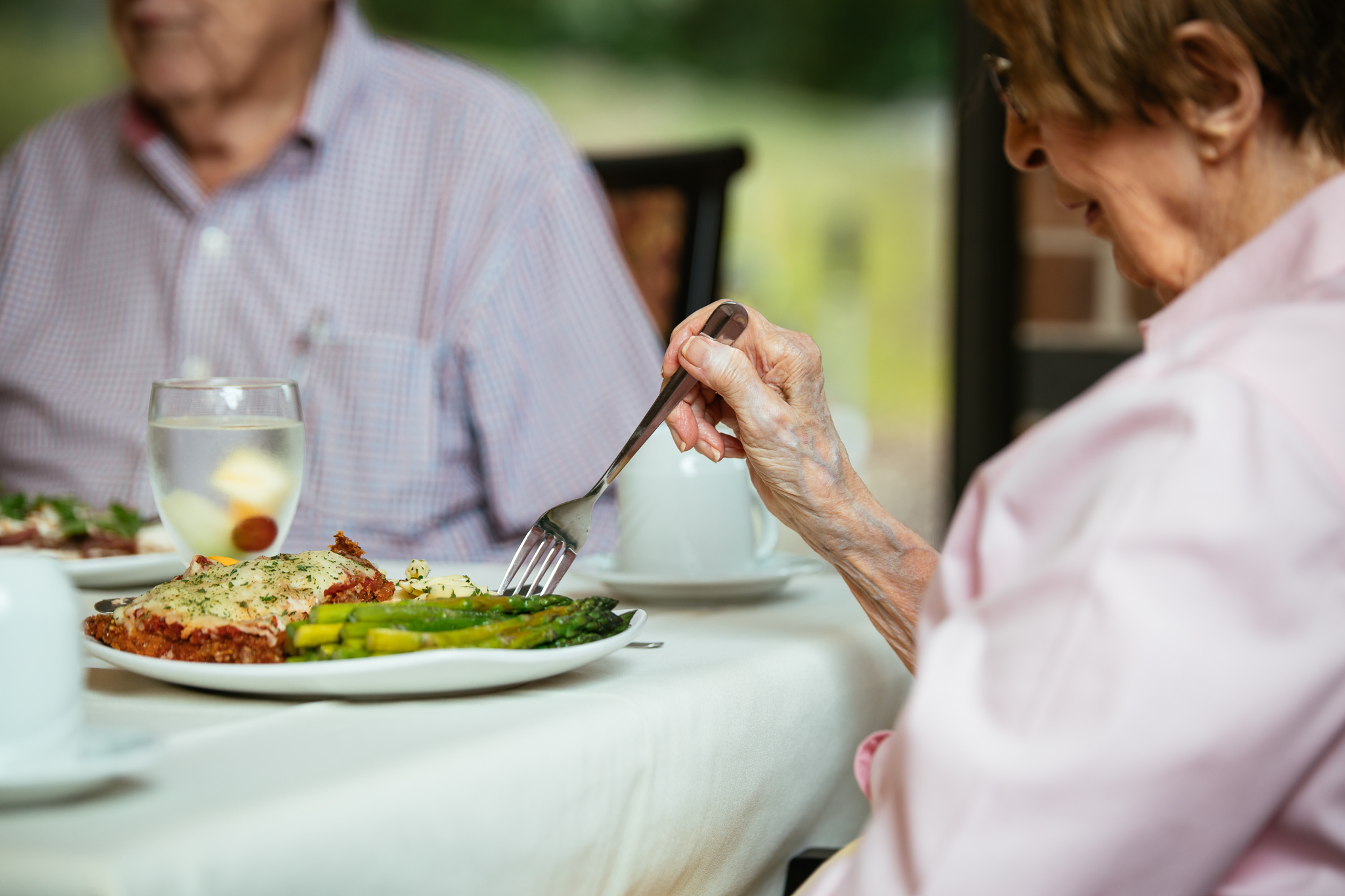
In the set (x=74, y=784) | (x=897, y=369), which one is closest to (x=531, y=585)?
(x=74, y=784)

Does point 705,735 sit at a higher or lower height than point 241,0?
lower

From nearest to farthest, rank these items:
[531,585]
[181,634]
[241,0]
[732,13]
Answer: [181,634]
[531,585]
[241,0]
[732,13]

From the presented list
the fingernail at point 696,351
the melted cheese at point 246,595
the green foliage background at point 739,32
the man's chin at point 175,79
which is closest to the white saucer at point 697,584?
the fingernail at point 696,351

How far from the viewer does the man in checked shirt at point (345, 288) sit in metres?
1.72

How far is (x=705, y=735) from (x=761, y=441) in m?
0.31

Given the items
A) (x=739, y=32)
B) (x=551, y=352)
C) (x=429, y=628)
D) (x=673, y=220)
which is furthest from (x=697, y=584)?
(x=739, y=32)

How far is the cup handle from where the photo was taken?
1.09 meters

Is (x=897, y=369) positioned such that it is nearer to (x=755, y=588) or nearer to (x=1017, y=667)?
(x=755, y=588)

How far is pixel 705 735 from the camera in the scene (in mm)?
698

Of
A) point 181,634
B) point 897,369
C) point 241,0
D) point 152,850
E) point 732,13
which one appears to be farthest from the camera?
point 732,13

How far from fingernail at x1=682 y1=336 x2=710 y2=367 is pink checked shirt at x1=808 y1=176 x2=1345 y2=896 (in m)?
0.41

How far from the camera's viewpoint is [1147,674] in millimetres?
476

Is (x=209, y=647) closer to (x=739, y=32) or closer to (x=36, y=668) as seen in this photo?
(x=36, y=668)

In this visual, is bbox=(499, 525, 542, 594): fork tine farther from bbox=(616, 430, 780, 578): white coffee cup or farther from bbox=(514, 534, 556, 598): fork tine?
bbox=(616, 430, 780, 578): white coffee cup
